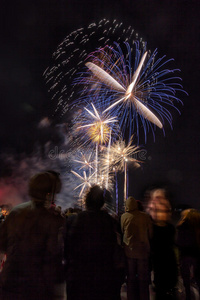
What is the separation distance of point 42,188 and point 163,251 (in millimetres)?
2093

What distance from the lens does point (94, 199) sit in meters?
3.18

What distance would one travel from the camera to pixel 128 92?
17.4m

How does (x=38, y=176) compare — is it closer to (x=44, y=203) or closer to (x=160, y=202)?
(x=44, y=203)

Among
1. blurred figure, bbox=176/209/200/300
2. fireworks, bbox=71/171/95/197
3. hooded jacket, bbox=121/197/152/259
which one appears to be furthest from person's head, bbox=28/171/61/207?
fireworks, bbox=71/171/95/197

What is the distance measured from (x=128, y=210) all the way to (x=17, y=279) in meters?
2.76

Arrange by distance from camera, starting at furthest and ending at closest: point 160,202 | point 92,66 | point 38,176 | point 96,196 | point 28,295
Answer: point 92,66, point 160,202, point 96,196, point 38,176, point 28,295

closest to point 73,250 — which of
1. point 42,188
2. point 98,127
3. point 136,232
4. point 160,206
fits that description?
point 42,188

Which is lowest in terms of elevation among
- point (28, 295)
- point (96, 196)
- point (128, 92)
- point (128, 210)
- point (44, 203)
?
point (28, 295)

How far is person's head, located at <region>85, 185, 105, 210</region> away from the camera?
316 cm

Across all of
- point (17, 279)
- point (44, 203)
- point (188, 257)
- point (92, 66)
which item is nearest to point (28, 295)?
point (17, 279)

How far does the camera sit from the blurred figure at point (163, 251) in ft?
11.8

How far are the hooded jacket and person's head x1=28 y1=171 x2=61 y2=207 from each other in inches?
84.6

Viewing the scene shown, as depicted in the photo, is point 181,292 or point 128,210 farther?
point 181,292

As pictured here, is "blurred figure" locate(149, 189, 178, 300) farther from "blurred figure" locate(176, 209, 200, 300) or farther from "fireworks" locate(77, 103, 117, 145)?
"fireworks" locate(77, 103, 117, 145)
